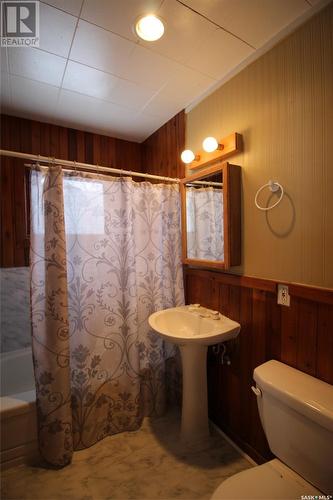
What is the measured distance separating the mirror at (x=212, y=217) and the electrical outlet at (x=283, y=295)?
31 cm

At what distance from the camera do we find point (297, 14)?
3.69 feet

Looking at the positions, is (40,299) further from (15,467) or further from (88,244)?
(15,467)

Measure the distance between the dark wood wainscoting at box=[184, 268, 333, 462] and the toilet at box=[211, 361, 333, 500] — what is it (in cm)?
15

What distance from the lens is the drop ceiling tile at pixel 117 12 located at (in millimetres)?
1062

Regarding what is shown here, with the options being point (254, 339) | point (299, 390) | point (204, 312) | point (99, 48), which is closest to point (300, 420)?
point (299, 390)

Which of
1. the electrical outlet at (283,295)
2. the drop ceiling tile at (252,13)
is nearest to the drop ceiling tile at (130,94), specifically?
the drop ceiling tile at (252,13)

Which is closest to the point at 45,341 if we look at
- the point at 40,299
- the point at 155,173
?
the point at 40,299

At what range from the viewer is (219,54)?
1.37 m

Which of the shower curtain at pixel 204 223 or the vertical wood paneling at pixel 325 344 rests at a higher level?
the shower curtain at pixel 204 223

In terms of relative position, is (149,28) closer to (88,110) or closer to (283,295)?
(88,110)

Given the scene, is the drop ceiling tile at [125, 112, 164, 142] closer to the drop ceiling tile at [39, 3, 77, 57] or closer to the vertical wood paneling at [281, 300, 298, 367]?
the drop ceiling tile at [39, 3, 77, 57]

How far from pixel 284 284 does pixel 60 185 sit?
138 centimetres

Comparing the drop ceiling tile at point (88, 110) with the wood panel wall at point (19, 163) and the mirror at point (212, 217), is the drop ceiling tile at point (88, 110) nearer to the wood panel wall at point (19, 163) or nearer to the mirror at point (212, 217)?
the wood panel wall at point (19, 163)

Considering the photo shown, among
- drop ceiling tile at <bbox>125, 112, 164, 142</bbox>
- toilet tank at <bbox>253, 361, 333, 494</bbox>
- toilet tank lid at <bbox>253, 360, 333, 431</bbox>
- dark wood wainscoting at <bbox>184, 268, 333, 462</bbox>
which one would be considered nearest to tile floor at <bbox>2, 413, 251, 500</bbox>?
dark wood wainscoting at <bbox>184, 268, 333, 462</bbox>
